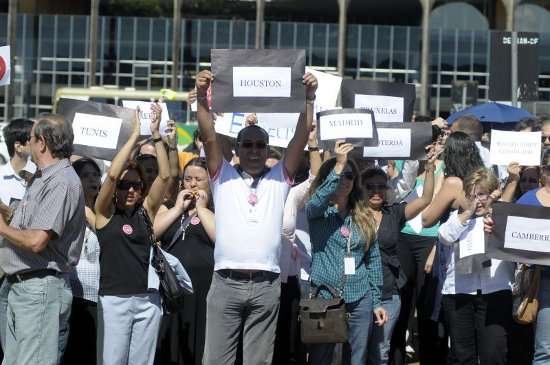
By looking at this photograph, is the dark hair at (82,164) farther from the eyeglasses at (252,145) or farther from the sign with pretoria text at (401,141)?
the sign with pretoria text at (401,141)

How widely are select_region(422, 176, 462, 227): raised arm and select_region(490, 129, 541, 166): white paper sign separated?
0.79 m

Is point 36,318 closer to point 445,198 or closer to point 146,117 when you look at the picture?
point 146,117

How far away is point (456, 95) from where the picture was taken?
2795 centimetres

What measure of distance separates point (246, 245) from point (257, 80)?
1161 millimetres

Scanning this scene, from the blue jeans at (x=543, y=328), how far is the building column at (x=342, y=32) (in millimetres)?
30984

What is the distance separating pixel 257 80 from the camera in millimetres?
7473

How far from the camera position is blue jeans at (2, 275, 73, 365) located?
22.2ft

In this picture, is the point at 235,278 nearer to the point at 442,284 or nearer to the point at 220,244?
the point at 220,244

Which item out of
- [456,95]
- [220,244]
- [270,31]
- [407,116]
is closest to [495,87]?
[407,116]

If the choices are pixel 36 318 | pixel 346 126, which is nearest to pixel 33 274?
pixel 36 318

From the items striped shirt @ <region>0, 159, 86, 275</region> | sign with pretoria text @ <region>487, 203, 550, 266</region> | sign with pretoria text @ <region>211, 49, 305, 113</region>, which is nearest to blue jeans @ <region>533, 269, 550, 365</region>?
sign with pretoria text @ <region>487, 203, 550, 266</region>

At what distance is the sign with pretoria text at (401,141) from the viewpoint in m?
9.16

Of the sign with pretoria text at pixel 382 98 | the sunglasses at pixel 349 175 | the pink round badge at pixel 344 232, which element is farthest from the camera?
the sign with pretoria text at pixel 382 98

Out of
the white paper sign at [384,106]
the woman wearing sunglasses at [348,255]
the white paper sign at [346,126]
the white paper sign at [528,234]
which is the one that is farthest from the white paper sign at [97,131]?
Result: the white paper sign at [528,234]
